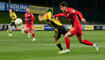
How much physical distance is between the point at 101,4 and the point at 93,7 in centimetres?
200

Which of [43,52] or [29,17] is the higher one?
[29,17]

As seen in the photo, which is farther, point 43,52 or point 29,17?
point 29,17

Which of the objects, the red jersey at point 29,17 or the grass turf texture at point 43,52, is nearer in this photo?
the grass turf texture at point 43,52

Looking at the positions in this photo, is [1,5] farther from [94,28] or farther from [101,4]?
[101,4]

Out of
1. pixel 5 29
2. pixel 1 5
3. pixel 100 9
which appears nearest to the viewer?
pixel 5 29

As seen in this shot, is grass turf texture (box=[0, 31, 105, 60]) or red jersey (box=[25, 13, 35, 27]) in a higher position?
red jersey (box=[25, 13, 35, 27])

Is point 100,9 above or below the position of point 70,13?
below

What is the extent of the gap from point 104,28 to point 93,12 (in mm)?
11037

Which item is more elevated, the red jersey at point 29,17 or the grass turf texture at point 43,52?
the red jersey at point 29,17

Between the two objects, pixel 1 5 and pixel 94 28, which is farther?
pixel 1 5

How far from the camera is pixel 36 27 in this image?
137 feet

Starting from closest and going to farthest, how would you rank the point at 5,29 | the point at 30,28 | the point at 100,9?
the point at 30,28
the point at 5,29
the point at 100,9

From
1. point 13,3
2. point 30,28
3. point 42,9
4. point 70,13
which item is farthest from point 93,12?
point 70,13

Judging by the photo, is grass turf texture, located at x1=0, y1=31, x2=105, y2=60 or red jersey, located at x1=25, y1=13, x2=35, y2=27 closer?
grass turf texture, located at x1=0, y1=31, x2=105, y2=60
